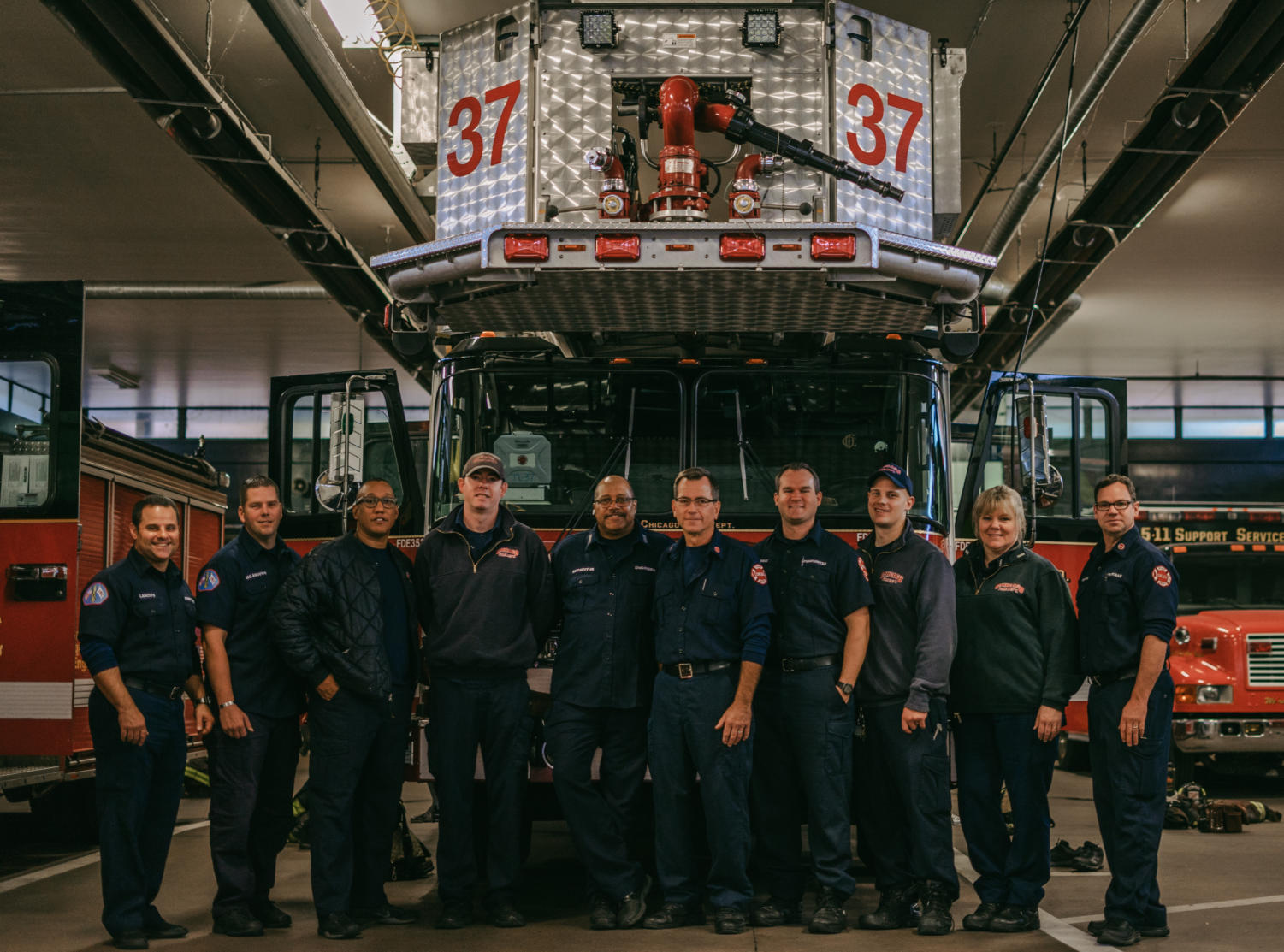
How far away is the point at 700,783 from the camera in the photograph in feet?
22.1

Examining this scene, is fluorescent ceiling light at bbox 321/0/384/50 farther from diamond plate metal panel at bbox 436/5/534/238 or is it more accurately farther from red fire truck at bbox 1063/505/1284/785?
red fire truck at bbox 1063/505/1284/785

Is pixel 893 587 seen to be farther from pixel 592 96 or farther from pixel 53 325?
pixel 53 325

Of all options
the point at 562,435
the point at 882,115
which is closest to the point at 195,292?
the point at 562,435

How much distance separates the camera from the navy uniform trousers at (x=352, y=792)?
6.53 metres

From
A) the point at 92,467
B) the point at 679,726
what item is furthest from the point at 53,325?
the point at 679,726

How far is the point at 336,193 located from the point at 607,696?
1062 centimetres

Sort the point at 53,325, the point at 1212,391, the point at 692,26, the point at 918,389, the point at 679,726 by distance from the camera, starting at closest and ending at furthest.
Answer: the point at 679,726
the point at 692,26
the point at 918,389
the point at 53,325
the point at 1212,391

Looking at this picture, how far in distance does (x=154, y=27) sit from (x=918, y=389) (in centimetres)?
529

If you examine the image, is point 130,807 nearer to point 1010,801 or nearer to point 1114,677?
point 1010,801

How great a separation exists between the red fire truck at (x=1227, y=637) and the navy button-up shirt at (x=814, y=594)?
16.5 feet

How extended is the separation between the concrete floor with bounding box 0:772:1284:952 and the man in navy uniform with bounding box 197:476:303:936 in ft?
0.97

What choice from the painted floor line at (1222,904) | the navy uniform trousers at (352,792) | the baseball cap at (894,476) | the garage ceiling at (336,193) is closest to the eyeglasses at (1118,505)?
the baseball cap at (894,476)

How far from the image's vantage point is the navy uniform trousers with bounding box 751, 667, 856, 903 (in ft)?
21.7

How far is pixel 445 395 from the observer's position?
811 cm
